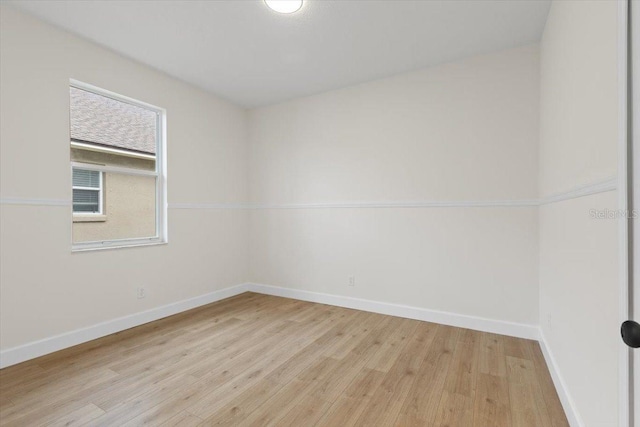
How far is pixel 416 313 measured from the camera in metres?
3.06

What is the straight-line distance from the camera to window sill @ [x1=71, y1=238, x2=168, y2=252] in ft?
8.42

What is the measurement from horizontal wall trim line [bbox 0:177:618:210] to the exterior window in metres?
0.15

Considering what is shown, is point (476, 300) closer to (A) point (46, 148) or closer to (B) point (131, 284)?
(B) point (131, 284)

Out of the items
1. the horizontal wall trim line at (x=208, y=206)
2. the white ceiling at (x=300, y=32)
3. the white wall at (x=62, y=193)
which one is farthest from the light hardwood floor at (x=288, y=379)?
the white ceiling at (x=300, y=32)

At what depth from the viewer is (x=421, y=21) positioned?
7.52ft

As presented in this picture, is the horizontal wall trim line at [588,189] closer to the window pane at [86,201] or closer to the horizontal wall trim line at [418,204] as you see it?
the horizontal wall trim line at [418,204]

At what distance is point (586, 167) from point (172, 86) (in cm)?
359

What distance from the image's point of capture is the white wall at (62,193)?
2.14m

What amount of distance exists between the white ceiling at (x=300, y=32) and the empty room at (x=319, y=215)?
2 cm

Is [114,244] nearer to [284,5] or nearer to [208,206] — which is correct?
[208,206]

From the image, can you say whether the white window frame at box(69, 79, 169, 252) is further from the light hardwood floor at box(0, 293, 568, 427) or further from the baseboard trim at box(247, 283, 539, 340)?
the baseboard trim at box(247, 283, 539, 340)

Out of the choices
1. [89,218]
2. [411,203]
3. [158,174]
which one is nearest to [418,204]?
[411,203]

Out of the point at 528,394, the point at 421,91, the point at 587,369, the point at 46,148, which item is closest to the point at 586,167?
the point at 587,369

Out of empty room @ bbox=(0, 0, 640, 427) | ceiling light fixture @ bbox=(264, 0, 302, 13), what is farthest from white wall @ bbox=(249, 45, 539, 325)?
ceiling light fixture @ bbox=(264, 0, 302, 13)
